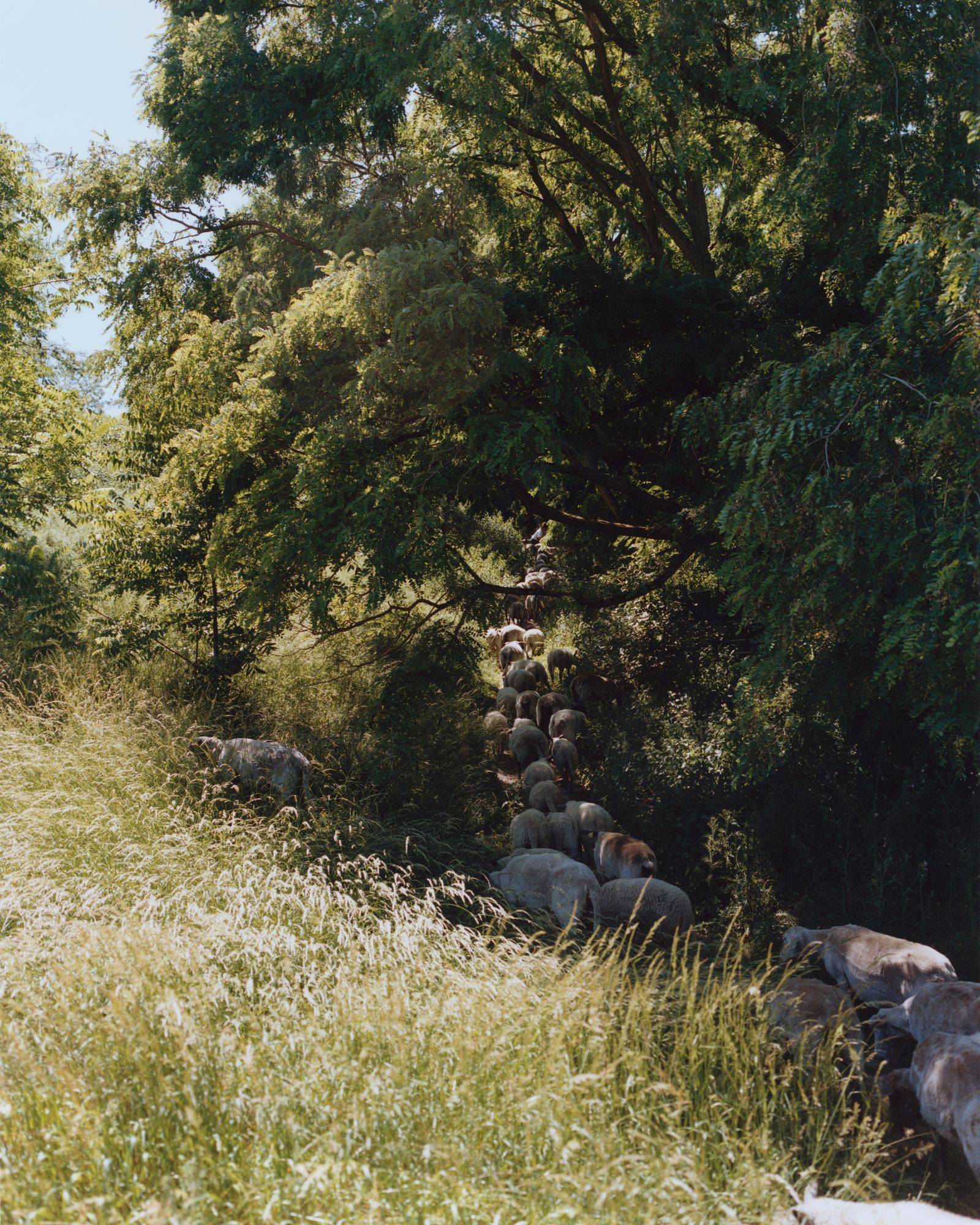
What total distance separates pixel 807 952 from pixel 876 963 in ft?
1.68

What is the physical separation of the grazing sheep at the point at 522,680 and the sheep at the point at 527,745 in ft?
6.14

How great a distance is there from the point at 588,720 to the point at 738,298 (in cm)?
513

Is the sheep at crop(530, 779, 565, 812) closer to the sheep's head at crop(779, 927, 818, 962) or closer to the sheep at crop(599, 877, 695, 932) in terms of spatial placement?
the sheep at crop(599, 877, 695, 932)

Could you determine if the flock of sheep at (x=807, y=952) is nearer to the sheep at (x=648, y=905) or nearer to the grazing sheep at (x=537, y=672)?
the sheep at (x=648, y=905)

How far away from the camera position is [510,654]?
586 inches

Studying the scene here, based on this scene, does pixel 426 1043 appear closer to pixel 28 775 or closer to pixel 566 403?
pixel 28 775

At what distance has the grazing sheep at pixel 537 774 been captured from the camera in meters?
10.4

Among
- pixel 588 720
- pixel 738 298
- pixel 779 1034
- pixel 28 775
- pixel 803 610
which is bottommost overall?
pixel 28 775

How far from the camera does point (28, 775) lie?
26.5 ft

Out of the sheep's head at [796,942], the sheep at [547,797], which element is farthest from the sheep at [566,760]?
the sheep's head at [796,942]

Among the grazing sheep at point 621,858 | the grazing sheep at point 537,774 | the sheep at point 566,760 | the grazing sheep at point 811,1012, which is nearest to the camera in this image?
the grazing sheep at point 811,1012

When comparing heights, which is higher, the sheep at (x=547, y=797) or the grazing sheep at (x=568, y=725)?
the grazing sheep at (x=568, y=725)

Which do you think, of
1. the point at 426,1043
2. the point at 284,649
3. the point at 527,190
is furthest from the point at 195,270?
the point at 426,1043

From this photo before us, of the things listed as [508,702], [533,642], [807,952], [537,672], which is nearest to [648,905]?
[807,952]
